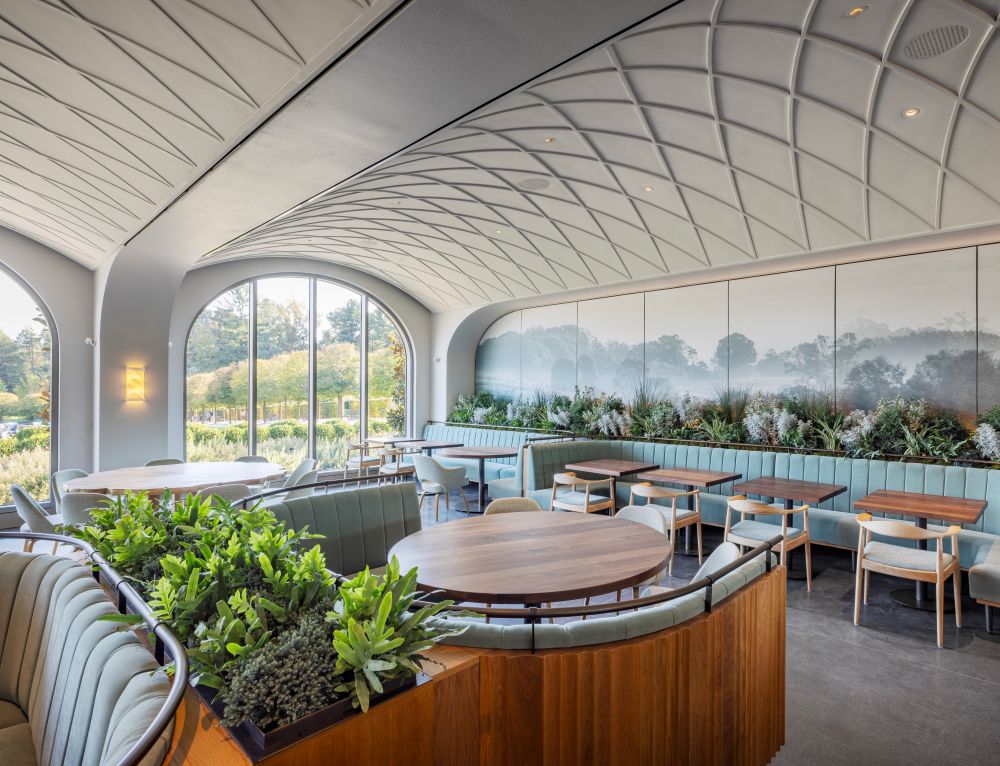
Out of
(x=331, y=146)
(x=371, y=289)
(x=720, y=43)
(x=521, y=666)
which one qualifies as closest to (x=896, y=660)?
(x=521, y=666)

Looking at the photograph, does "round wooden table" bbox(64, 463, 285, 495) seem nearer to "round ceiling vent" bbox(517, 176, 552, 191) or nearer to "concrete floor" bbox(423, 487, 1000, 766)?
"round ceiling vent" bbox(517, 176, 552, 191)

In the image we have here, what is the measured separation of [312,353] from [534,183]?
244 inches

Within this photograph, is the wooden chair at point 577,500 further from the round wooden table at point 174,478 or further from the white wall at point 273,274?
the white wall at point 273,274

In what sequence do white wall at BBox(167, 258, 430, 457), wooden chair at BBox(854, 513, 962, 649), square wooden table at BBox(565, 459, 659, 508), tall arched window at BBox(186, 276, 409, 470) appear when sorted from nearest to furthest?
wooden chair at BBox(854, 513, 962, 649) → square wooden table at BBox(565, 459, 659, 508) → white wall at BBox(167, 258, 430, 457) → tall arched window at BBox(186, 276, 409, 470)

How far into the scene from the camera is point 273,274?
9945 millimetres

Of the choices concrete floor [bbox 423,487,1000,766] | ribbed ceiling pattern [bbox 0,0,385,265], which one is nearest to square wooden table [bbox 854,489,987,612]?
concrete floor [bbox 423,487,1000,766]

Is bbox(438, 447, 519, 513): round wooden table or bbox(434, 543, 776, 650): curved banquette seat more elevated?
bbox(434, 543, 776, 650): curved banquette seat

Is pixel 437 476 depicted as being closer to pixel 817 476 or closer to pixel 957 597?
pixel 817 476

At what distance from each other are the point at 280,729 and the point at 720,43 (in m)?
4.57

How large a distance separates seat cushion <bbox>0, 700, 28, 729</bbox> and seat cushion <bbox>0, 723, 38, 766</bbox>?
4cm

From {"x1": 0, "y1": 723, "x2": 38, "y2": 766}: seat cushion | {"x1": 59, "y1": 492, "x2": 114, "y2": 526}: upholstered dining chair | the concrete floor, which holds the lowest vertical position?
the concrete floor

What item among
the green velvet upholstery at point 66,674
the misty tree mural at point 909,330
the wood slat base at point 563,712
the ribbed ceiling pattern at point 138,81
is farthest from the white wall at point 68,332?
the misty tree mural at point 909,330

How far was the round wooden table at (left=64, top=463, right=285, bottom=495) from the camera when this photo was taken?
16.0 feet

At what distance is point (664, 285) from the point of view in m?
8.60
